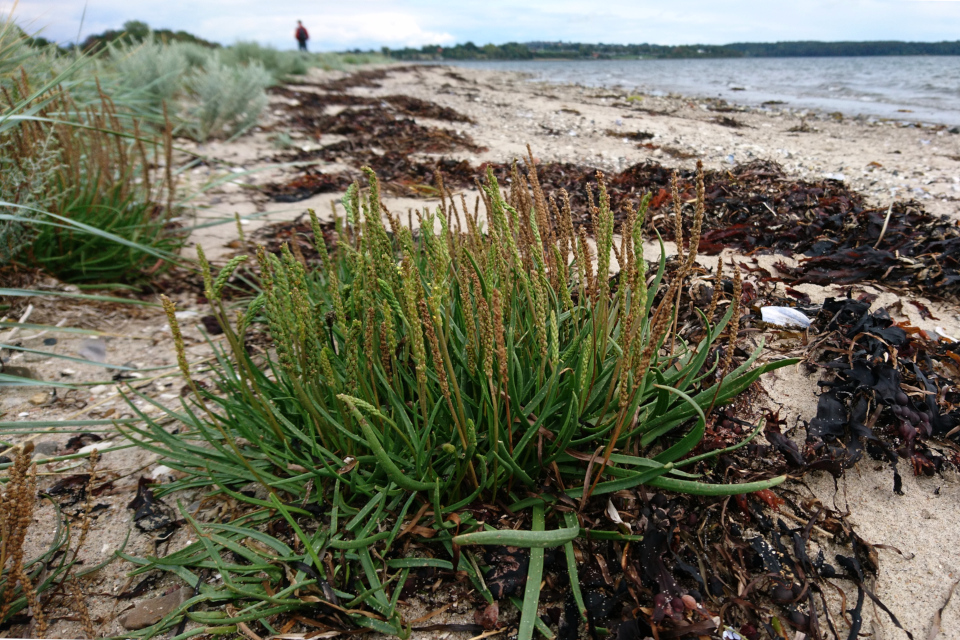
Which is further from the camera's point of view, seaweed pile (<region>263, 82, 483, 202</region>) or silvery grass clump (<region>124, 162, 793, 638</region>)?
seaweed pile (<region>263, 82, 483, 202</region>)

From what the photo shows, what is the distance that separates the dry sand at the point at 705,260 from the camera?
1.47 metres

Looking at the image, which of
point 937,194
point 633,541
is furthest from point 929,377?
point 937,194

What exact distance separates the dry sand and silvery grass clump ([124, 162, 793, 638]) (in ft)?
1.09

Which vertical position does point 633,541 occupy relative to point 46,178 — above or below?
below

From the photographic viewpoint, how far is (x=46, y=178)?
2961 millimetres

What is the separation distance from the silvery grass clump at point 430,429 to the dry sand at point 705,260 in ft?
1.09

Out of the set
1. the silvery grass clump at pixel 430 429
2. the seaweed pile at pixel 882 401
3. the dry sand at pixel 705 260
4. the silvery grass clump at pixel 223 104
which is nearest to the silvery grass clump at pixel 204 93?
the silvery grass clump at pixel 223 104

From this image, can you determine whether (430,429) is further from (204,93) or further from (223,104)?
(204,93)

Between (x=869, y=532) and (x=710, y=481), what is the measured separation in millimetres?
440

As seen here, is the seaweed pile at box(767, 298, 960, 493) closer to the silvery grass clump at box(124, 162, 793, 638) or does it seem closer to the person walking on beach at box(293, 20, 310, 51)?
the silvery grass clump at box(124, 162, 793, 638)

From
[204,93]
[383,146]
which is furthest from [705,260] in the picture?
[204,93]

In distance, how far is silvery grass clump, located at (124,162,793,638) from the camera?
1323 millimetres

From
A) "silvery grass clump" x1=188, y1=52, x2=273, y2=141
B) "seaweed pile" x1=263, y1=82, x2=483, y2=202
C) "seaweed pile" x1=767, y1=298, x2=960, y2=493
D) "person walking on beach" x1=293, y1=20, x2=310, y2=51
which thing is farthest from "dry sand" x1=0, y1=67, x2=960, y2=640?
"person walking on beach" x1=293, y1=20, x2=310, y2=51

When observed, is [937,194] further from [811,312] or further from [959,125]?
[959,125]
